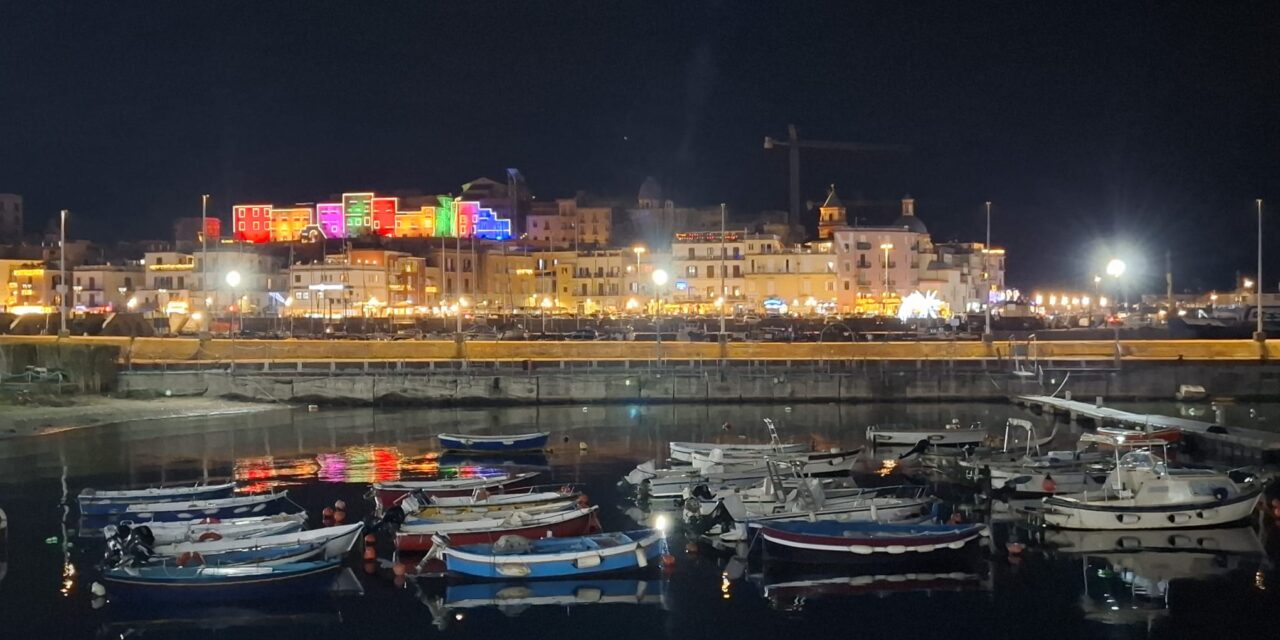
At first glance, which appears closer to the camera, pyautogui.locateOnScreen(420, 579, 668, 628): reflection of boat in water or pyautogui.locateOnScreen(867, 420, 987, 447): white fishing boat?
pyautogui.locateOnScreen(420, 579, 668, 628): reflection of boat in water

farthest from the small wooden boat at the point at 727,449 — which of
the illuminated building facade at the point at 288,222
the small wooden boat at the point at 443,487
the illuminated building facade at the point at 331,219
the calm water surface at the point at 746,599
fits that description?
the illuminated building facade at the point at 288,222

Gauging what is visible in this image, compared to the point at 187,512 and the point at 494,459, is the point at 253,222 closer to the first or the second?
the point at 494,459

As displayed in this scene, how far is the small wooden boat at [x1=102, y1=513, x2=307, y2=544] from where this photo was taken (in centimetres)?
2520

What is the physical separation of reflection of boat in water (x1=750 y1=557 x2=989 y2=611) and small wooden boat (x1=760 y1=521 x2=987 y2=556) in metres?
0.36

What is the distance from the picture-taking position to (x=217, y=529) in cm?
2566

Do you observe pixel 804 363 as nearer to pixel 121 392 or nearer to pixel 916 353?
pixel 916 353

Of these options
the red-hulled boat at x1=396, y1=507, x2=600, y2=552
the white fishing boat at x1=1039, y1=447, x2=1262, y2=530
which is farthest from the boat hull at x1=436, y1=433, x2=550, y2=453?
the white fishing boat at x1=1039, y1=447, x2=1262, y2=530

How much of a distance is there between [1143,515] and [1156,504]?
42cm

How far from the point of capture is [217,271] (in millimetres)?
102312

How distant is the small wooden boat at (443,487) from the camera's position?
31.1 meters

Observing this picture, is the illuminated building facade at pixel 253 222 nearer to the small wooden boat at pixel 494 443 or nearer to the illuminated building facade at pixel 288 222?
the illuminated building facade at pixel 288 222

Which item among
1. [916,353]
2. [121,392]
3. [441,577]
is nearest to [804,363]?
[916,353]

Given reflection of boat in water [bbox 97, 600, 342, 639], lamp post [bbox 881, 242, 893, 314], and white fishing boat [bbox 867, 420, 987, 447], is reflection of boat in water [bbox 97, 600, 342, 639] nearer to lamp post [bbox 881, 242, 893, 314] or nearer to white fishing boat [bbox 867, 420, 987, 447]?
white fishing boat [bbox 867, 420, 987, 447]

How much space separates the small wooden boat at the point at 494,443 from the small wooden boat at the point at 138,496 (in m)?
10.9
